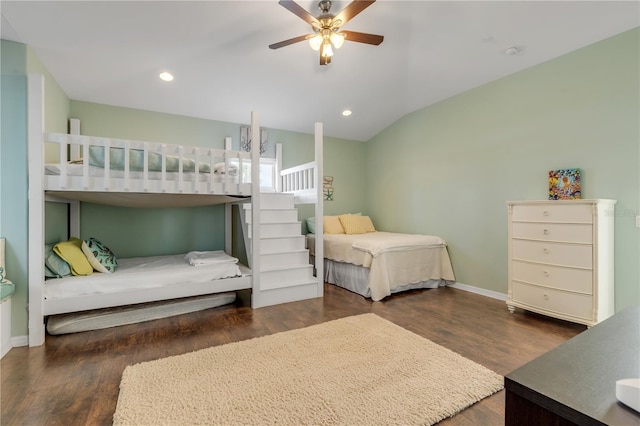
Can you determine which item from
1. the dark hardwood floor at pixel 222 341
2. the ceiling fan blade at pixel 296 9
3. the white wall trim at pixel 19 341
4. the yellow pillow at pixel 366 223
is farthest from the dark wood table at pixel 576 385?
the yellow pillow at pixel 366 223

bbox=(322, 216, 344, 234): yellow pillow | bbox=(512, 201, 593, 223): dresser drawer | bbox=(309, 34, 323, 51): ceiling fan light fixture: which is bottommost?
bbox=(322, 216, 344, 234): yellow pillow

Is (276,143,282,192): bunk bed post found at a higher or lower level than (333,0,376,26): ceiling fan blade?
lower

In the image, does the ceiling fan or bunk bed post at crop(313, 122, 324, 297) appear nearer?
the ceiling fan

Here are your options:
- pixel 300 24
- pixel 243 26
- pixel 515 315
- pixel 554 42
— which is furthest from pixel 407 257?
pixel 243 26

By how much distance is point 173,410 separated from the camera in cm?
148

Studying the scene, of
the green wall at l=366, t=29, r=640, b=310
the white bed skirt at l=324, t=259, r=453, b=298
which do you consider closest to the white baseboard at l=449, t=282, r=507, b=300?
the green wall at l=366, t=29, r=640, b=310

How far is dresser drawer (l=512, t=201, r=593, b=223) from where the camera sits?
7.97ft

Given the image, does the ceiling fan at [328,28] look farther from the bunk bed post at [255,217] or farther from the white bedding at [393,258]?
the white bedding at [393,258]

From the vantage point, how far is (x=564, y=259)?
255 cm

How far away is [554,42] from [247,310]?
3914mm

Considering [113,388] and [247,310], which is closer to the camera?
[113,388]

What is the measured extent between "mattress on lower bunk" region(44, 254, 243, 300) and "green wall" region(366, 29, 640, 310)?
2.85m

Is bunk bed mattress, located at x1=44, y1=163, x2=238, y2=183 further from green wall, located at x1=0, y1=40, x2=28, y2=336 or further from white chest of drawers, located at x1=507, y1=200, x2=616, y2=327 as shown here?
white chest of drawers, located at x1=507, y1=200, x2=616, y2=327

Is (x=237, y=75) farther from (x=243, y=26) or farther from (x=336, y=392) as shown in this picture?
(x=336, y=392)
